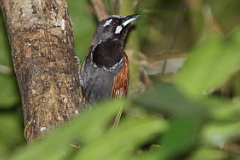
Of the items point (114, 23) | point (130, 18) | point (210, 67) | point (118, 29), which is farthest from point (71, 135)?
point (118, 29)

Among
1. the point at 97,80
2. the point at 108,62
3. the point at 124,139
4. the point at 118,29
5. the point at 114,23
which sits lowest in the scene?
the point at 97,80

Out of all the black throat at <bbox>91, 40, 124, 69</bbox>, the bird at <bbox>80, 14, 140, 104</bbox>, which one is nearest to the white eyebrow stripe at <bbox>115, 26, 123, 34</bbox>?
the bird at <bbox>80, 14, 140, 104</bbox>

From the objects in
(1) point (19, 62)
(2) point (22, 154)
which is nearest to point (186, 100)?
(2) point (22, 154)

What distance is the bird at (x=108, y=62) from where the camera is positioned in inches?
175

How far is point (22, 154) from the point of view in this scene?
0.65 m

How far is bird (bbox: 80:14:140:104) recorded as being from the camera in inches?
175

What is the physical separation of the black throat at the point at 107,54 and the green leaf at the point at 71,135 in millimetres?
3823

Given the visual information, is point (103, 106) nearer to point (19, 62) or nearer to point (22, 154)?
point (22, 154)

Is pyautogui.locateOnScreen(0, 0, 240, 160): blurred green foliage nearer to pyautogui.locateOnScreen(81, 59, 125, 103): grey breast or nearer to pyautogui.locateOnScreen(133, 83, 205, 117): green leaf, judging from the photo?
pyautogui.locateOnScreen(133, 83, 205, 117): green leaf

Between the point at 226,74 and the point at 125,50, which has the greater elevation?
the point at 226,74

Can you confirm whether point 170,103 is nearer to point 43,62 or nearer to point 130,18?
point 43,62

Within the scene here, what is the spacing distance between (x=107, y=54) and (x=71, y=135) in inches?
158

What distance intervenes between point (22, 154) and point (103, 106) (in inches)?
5.1

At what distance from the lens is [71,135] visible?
66 centimetres
